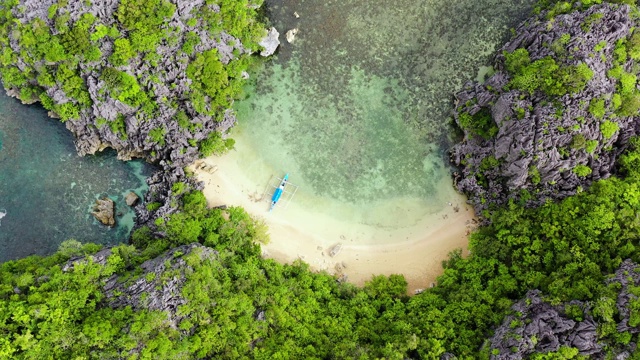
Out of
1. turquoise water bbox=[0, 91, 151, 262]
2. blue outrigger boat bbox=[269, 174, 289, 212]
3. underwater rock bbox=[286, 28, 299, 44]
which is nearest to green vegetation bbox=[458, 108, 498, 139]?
blue outrigger boat bbox=[269, 174, 289, 212]

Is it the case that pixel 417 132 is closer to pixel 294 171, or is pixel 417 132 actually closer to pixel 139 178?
pixel 294 171

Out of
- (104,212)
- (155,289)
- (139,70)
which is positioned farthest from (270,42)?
(155,289)

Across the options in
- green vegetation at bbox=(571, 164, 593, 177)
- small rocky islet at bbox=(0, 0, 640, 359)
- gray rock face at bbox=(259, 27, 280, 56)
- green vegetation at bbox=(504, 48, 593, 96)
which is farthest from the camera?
gray rock face at bbox=(259, 27, 280, 56)

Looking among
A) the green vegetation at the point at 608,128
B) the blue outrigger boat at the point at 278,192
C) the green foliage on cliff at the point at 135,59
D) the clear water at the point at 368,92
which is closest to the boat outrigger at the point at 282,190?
the blue outrigger boat at the point at 278,192

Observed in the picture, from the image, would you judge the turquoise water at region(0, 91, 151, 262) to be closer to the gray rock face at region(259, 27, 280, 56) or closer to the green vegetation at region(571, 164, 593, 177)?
the gray rock face at region(259, 27, 280, 56)

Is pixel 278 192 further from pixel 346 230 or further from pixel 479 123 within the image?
pixel 479 123

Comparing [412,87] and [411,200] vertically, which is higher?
[412,87]

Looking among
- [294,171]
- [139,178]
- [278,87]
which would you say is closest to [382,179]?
[294,171]
